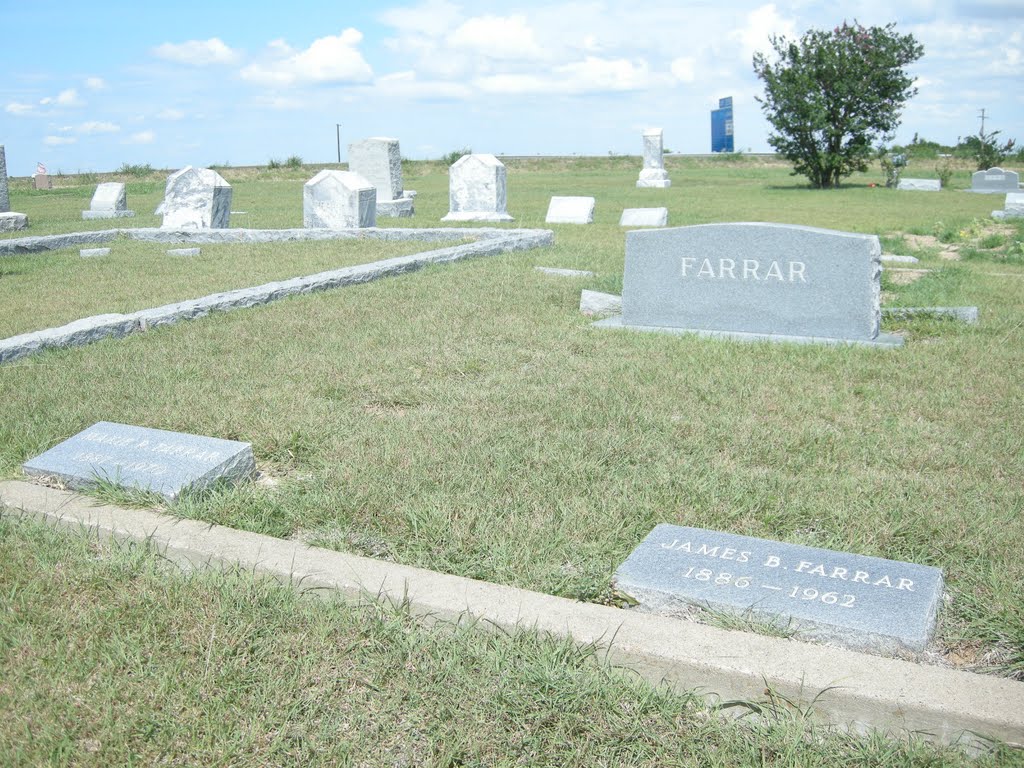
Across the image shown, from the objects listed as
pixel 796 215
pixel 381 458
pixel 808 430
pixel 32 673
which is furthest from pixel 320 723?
pixel 796 215

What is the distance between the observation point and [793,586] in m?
2.59

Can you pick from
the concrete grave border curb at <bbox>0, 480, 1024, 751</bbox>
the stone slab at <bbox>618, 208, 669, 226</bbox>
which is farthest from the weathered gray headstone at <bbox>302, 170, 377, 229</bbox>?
the concrete grave border curb at <bbox>0, 480, 1024, 751</bbox>

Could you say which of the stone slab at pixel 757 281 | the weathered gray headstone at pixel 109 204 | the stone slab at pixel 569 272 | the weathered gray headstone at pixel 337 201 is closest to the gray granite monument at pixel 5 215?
the weathered gray headstone at pixel 109 204

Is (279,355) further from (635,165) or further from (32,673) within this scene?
(635,165)

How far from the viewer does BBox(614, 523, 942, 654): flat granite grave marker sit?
2.41 m

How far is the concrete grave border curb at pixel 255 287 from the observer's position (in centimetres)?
636

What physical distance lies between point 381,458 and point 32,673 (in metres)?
1.69

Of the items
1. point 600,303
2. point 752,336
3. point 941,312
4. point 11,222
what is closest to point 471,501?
point 752,336

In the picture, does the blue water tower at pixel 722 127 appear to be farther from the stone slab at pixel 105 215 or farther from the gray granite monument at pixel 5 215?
the gray granite monument at pixel 5 215

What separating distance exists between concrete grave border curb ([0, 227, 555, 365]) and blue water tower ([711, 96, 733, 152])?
37214 millimetres

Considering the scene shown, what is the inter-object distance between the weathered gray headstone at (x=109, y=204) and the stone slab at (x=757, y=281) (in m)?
14.2

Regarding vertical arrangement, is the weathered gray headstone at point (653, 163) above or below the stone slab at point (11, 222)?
above

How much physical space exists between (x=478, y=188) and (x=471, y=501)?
530 inches

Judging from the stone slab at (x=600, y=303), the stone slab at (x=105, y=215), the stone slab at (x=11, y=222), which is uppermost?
the stone slab at (x=105, y=215)
